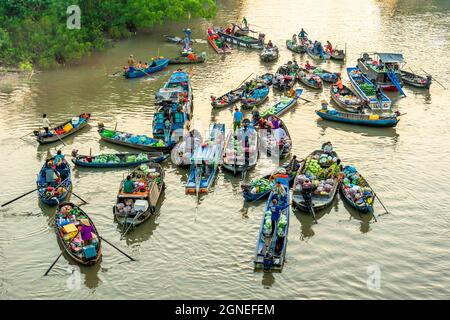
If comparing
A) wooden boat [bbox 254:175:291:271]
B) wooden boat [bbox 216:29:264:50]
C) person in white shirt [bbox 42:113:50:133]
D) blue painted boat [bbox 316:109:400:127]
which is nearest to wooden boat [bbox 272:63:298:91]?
blue painted boat [bbox 316:109:400:127]

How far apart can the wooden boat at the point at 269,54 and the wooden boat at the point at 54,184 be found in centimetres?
2114

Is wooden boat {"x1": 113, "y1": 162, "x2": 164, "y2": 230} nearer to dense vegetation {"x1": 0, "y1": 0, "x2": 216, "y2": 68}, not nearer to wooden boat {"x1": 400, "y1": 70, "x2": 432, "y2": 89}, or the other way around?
wooden boat {"x1": 400, "y1": 70, "x2": 432, "y2": 89}

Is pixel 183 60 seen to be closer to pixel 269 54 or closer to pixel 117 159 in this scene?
pixel 269 54

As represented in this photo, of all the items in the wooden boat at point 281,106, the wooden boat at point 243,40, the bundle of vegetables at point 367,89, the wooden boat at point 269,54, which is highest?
the wooden boat at point 243,40

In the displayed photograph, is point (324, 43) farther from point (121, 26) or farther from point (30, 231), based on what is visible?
point (30, 231)

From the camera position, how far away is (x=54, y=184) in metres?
24.7

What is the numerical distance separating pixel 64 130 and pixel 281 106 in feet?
40.5

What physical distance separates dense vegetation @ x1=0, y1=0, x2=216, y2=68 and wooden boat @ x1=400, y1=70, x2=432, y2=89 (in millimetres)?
18638

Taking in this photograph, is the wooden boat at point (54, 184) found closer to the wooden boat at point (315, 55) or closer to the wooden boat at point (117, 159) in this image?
the wooden boat at point (117, 159)

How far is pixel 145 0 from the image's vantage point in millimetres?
45719

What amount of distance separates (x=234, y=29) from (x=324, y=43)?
7.92 meters

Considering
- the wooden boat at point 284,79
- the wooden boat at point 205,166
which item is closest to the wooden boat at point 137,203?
the wooden boat at point 205,166

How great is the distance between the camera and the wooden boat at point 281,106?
106ft

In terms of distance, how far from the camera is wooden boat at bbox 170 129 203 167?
87.7 ft
